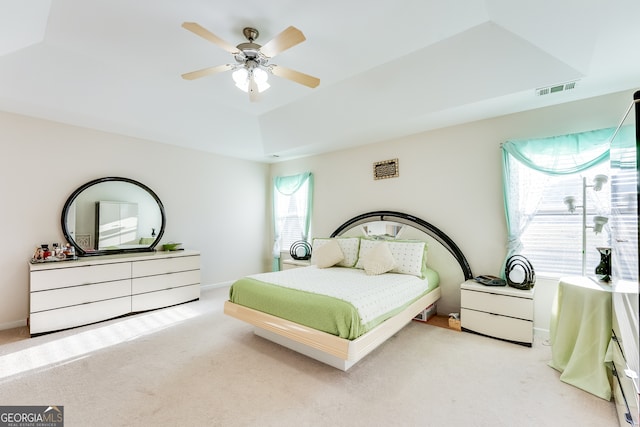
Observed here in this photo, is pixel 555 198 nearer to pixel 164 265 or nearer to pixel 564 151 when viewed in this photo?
pixel 564 151

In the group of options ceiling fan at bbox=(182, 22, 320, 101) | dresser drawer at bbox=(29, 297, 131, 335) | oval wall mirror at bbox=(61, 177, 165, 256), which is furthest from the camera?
oval wall mirror at bbox=(61, 177, 165, 256)

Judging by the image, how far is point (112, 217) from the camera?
13.2ft

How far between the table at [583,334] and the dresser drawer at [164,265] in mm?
4579

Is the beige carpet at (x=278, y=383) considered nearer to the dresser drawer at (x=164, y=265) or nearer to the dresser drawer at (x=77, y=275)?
the dresser drawer at (x=77, y=275)

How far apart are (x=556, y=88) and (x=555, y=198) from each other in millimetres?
1159

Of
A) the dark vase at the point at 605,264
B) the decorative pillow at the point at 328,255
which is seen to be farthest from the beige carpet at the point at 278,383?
the decorative pillow at the point at 328,255

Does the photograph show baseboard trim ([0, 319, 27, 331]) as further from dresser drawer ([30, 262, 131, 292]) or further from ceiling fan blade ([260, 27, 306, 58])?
ceiling fan blade ([260, 27, 306, 58])

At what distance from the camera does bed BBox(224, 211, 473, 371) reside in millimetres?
2268

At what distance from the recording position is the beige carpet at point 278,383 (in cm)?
181

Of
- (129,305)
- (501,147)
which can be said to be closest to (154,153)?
(129,305)

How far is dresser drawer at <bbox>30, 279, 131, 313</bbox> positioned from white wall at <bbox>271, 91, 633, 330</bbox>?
11.8 feet

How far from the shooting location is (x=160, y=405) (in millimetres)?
1924

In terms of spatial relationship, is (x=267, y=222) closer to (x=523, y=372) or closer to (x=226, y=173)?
(x=226, y=173)

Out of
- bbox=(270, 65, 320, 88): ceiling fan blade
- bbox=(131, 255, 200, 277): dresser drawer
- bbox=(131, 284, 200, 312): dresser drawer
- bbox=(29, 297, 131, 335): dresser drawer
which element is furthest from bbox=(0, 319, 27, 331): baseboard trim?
bbox=(270, 65, 320, 88): ceiling fan blade
